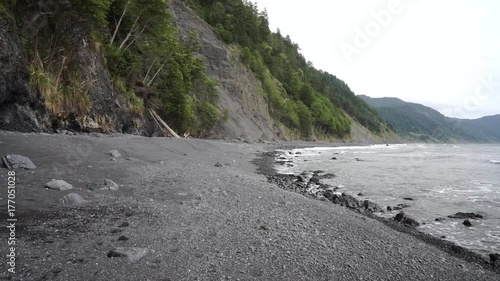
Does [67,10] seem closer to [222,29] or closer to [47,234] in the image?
[47,234]

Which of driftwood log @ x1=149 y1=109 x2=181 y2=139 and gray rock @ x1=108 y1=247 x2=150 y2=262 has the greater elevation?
driftwood log @ x1=149 y1=109 x2=181 y2=139

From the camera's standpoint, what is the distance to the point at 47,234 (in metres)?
4.22

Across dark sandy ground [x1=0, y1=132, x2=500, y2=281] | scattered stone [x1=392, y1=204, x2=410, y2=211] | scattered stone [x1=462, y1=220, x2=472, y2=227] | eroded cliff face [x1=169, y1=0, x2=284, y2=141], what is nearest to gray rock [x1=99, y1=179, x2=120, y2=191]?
dark sandy ground [x1=0, y1=132, x2=500, y2=281]

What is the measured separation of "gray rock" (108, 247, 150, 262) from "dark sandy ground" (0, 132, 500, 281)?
0.24ft

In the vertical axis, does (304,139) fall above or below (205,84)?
below

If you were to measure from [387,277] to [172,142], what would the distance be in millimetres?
15592

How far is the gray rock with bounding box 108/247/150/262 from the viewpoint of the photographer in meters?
3.83

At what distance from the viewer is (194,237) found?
477 centimetres

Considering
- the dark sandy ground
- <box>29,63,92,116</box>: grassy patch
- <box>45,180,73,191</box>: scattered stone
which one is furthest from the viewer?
<box>29,63,92,116</box>: grassy patch

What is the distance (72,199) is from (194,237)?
8.93 feet

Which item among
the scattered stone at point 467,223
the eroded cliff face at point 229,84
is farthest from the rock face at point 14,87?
the eroded cliff face at point 229,84

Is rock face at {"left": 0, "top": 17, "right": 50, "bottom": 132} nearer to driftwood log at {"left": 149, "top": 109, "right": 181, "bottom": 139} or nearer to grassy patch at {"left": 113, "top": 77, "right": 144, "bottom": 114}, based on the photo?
grassy patch at {"left": 113, "top": 77, "right": 144, "bottom": 114}

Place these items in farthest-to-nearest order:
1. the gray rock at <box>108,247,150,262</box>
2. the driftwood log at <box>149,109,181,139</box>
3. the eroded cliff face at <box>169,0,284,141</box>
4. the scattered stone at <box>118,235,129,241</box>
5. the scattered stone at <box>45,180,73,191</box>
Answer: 1. the eroded cliff face at <box>169,0,284,141</box>
2. the driftwood log at <box>149,109,181,139</box>
3. the scattered stone at <box>45,180,73,191</box>
4. the scattered stone at <box>118,235,129,241</box>
5. the gray rock at <box>108,247,150,262</box>

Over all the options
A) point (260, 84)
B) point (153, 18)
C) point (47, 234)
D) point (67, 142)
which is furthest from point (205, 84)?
point (47, 234)
